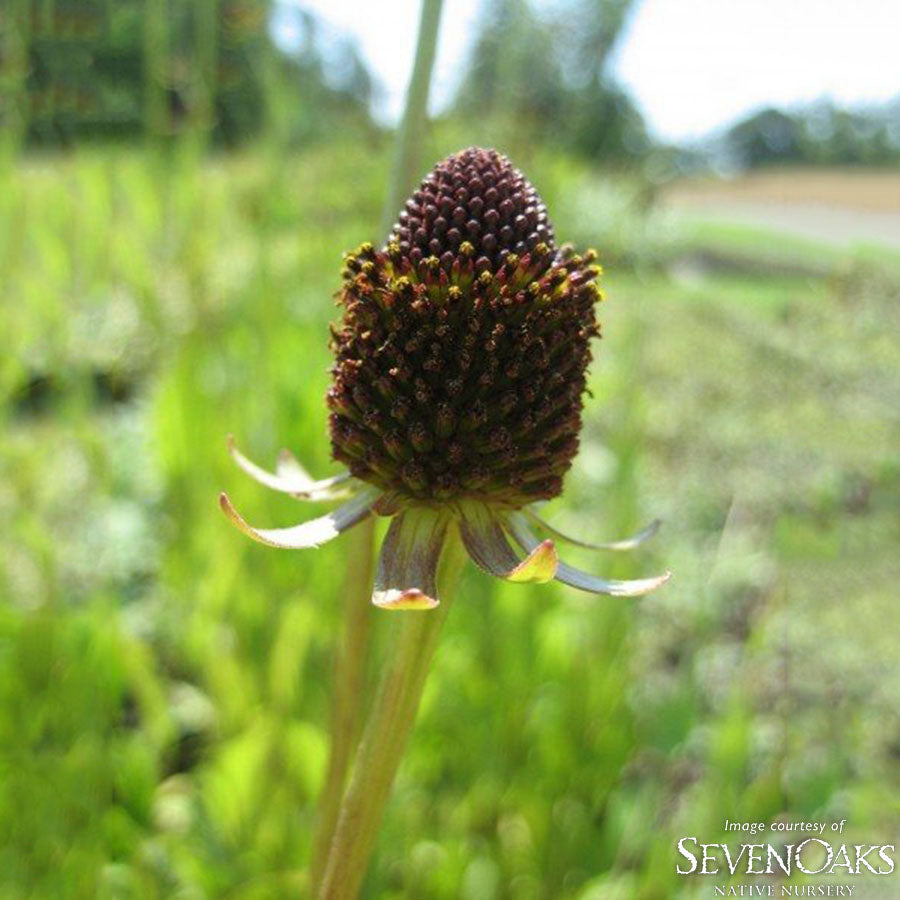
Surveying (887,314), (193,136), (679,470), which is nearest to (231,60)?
(193,136)

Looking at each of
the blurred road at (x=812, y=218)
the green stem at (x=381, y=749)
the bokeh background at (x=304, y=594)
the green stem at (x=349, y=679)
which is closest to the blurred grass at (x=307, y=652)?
the bokeh background at (x=304, y=594)

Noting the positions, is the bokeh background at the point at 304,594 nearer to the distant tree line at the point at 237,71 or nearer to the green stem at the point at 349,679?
the distant tree line at the point at 237,71

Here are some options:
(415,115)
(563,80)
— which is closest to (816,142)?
(563,80)

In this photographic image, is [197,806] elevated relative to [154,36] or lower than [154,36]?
lower

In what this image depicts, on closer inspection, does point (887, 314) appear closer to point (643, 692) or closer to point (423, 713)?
point (643, 692)

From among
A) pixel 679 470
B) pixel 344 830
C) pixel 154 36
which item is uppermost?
pixel 154 36

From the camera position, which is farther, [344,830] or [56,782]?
[56,782]

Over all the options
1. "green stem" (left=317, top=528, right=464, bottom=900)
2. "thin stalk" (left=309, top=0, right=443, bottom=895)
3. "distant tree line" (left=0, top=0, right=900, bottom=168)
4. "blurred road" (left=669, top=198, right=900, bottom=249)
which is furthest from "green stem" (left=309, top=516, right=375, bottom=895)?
"blurred road" (left=669, top=198, right=900, bottom=249)

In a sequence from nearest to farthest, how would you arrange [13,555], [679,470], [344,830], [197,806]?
1. [344,830]
2. [197,806]
3. [13,555]
4. [679,470]
